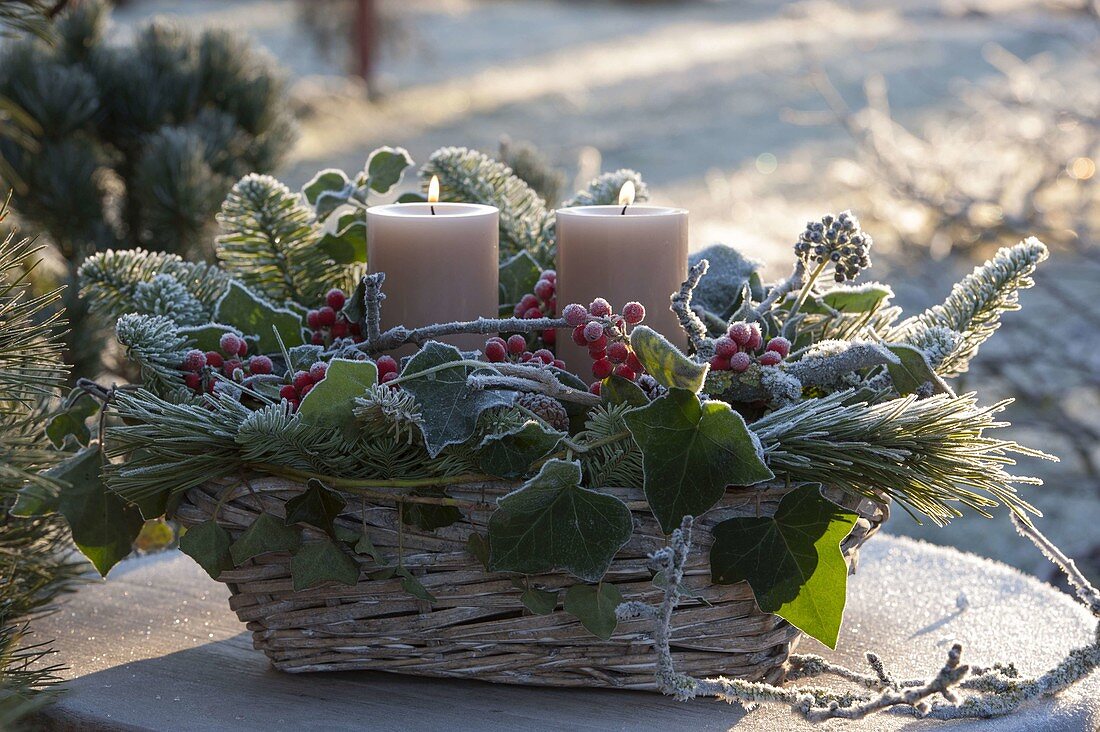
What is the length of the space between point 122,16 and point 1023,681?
884 centimetres

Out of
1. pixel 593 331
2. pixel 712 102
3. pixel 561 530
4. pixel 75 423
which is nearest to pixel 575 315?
pixel 593 331

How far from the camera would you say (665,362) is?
21.5 inches

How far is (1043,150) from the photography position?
1810 mm

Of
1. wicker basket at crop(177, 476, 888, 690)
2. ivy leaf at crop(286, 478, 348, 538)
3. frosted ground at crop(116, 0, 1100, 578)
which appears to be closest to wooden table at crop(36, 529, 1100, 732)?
wicker basket at crop(177, 476, 888, 690)

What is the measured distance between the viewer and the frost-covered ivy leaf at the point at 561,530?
554mm

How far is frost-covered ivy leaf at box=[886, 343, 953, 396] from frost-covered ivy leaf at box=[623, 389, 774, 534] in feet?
0.49

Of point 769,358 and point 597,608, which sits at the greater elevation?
point 769,358

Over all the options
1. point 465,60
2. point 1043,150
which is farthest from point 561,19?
point 1043,150

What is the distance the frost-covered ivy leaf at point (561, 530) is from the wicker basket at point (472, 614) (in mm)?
21

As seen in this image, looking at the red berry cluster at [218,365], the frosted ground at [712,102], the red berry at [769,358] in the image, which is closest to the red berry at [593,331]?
the red berry at [769,358]

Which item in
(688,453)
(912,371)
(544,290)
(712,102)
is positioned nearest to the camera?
(688,453)

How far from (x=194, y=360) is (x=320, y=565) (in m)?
0.16

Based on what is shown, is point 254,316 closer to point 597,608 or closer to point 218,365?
point 218,365

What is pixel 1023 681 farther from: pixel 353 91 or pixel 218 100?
pixel 353 91
